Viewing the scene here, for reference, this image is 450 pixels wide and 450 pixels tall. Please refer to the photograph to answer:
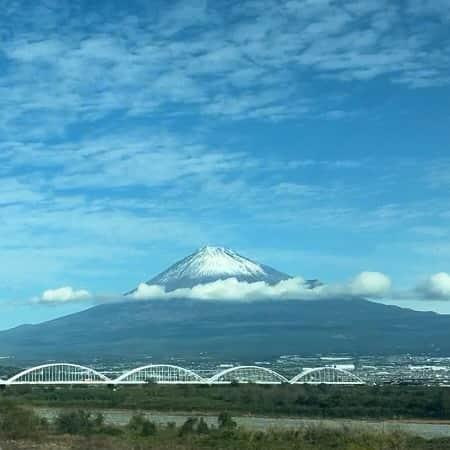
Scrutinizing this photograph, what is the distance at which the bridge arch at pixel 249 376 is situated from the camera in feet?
257

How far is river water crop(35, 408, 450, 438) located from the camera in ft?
133

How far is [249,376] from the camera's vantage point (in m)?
81.3

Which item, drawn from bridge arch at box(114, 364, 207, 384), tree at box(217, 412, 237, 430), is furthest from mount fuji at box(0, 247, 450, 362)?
tree at box(217, 412, 237, 430)

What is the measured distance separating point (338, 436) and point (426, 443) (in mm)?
2894

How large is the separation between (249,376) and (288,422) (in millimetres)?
33527

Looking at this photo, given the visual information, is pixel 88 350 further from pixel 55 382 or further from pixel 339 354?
pixel 55 382

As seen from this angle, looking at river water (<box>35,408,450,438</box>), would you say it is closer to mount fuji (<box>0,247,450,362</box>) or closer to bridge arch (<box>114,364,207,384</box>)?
bridge arch (<box>114,364,207,384</box>)

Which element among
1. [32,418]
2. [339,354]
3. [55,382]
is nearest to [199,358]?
[339,354]

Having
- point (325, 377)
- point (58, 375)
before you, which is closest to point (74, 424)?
point (325, 377)

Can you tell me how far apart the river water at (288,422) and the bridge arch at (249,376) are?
67.8 feet

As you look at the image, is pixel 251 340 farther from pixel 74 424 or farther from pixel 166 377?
pixel 74 424

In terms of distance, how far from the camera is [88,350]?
172750mm

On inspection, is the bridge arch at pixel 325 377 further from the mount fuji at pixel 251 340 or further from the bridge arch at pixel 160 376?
the mount fuji at pixel 251 340

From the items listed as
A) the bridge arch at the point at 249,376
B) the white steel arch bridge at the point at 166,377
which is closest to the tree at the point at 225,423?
the white steel arch bridge at the point at 166,377
